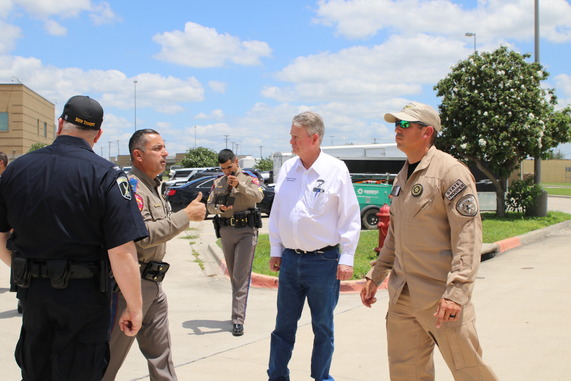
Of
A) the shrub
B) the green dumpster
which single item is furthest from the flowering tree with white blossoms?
the green dumpster

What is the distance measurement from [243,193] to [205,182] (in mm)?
15399

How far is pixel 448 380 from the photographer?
455 centimetres

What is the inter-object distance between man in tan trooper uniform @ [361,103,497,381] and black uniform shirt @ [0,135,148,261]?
1.51 m

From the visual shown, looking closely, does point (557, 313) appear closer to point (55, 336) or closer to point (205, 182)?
point (55, 336)

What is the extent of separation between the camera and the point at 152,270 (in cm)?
374

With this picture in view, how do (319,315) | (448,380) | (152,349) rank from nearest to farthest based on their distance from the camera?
(152,349)
(319,315)
(448,380)

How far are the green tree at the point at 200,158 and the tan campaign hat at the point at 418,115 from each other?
2492 inches

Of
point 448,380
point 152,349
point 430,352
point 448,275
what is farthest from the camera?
point 448,380

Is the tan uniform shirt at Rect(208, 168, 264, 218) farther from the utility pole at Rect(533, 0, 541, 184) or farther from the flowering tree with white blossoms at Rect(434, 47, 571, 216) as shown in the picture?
the utility pole at Rect(533, 0, 541, 184)

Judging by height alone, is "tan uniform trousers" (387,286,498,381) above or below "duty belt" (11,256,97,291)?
below

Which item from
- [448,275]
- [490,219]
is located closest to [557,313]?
[448,275]

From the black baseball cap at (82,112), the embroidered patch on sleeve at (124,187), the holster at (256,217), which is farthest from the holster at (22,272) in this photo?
the holster at (256,217)

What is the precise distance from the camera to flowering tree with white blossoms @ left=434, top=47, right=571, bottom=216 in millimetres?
16188

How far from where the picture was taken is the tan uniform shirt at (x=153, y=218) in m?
3.58
